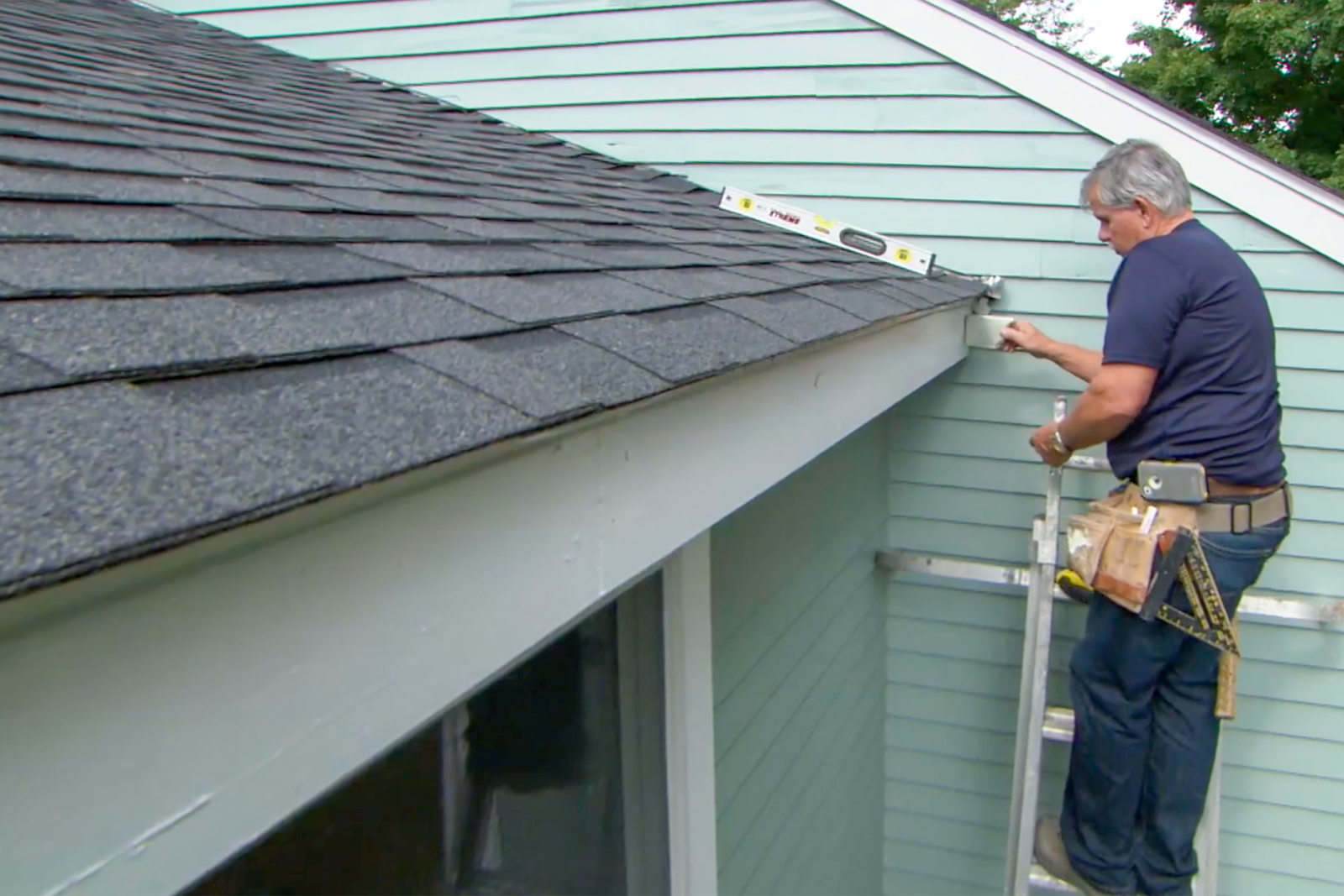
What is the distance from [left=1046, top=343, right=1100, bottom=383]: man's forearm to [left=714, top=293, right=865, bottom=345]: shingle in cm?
135

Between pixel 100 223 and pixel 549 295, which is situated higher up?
pixel 100 223

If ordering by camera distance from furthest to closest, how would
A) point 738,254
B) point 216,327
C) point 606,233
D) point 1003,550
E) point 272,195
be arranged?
1. point 1003,550
2. point 738,254
3. point 606,233
4. point 272,195
5. point 216,327

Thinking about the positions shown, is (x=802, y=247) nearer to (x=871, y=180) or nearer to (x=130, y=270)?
(x=871, y=180)

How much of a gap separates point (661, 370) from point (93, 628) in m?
0.77

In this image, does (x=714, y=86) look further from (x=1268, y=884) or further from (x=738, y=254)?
(x=1268, y=884)

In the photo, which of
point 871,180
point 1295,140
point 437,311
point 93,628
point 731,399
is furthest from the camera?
point 1295,140

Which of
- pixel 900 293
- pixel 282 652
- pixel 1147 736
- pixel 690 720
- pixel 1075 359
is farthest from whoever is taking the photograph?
pixel 1075 359

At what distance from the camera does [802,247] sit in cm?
318

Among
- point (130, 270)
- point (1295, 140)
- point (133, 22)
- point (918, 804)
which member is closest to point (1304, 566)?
point (918, 804)

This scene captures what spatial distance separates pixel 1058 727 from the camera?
3287mm

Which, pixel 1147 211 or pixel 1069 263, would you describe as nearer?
pixel 1147 211

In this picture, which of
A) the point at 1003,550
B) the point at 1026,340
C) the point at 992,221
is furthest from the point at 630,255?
the point at 1003,550

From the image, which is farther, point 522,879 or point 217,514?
point 522,879

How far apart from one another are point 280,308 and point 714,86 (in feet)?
10.5
